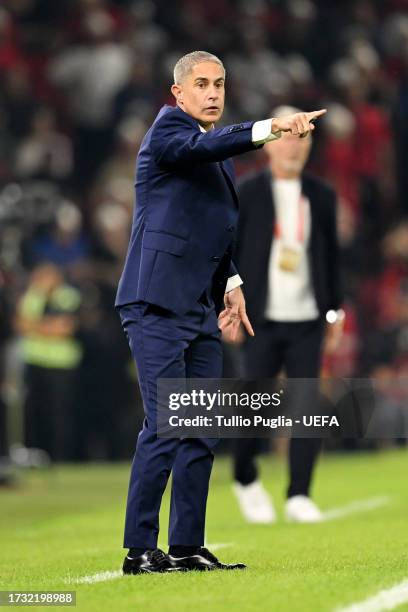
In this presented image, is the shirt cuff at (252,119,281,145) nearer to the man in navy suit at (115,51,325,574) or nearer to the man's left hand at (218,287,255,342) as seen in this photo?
the man in navy suit at (115,51,325,574)

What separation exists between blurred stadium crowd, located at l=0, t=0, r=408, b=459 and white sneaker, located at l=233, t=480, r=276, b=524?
13.8ft

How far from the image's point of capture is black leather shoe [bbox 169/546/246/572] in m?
6.31

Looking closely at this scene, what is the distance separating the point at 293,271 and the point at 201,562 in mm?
3780

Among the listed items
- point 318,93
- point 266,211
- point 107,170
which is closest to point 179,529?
point 266,211

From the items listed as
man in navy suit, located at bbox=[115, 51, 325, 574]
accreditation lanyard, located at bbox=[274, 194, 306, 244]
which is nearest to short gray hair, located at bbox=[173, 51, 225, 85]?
man in navy suit, located at bbox=[115, 51, 325, 574]

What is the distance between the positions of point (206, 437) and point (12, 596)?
3.59 ft

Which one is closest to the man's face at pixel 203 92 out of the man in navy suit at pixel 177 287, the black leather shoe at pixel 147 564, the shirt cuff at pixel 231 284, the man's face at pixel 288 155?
the man in navy suit at pixel 177 287

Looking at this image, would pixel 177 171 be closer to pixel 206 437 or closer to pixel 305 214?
pixel 206 437

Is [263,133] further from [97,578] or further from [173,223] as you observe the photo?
[97,578]

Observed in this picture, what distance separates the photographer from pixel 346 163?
18844 millimetres

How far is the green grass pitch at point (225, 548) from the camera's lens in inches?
216

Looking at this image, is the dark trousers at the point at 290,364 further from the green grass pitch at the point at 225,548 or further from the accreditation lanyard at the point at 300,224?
the accreditation lanyard at the point at 300,224

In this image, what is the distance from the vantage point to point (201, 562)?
6.33 m

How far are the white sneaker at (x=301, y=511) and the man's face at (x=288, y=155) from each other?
2.00 m
